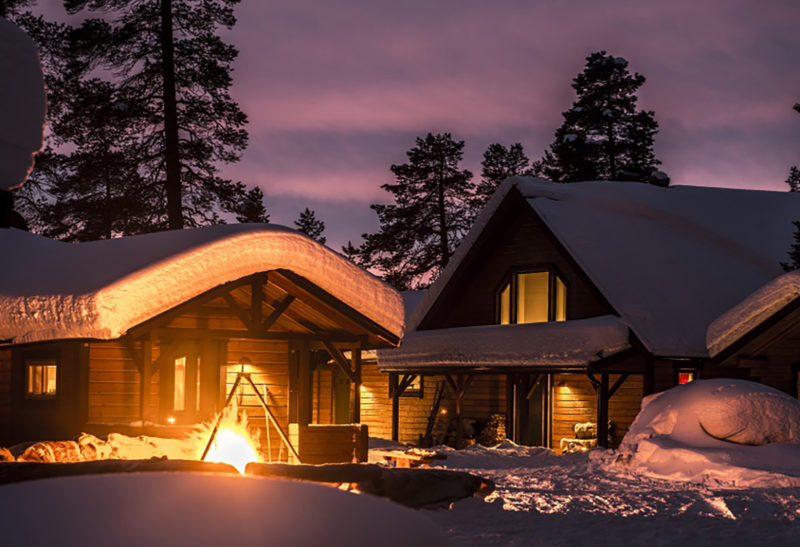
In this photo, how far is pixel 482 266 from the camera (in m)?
25.8

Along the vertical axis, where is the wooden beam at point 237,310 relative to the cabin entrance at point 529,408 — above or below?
above

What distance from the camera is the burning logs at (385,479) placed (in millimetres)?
9883

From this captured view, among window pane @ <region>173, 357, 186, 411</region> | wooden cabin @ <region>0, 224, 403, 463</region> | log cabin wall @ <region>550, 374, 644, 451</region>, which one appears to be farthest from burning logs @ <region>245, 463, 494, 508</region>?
log cabin wall @ <region>550, 374, 644, 451</region>

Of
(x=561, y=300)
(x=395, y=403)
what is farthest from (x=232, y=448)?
(x=395, y=403)

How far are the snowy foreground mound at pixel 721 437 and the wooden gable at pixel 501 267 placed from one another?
22.0ft

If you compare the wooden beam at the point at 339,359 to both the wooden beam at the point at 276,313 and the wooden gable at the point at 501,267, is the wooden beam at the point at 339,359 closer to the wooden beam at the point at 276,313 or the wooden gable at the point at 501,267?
the wooden beam at the point at 276,313

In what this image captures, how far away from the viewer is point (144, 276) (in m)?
11.7

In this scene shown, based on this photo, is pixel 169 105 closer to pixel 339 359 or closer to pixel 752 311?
pixel 339 359

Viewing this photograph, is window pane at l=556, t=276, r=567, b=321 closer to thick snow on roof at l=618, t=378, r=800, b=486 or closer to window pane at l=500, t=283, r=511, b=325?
window pane at l=500, t=283, r=511, b=325

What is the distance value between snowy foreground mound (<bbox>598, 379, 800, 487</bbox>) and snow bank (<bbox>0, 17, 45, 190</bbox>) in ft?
40.8

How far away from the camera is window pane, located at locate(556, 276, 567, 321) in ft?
78.0

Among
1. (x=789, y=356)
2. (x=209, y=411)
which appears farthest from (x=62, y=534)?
(x=789, y=356)

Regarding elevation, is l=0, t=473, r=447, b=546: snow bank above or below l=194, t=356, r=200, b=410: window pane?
above

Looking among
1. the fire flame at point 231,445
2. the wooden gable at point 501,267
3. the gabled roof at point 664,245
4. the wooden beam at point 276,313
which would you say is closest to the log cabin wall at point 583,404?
the wooden gable at point 501,267
